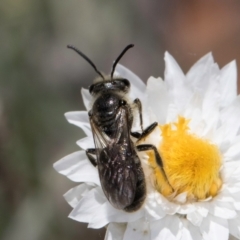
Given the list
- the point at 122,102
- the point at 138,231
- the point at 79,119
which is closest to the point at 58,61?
the point at 79,119

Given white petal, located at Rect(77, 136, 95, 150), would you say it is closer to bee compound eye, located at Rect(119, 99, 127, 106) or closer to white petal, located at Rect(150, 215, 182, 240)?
bee compound eye, located at Rect(119, 99, 127, 106)

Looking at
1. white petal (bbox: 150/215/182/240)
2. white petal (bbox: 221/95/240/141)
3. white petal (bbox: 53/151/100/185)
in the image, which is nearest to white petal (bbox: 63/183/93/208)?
white petal (bbox: 53/151/100/185)

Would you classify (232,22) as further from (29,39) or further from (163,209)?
(163,209)

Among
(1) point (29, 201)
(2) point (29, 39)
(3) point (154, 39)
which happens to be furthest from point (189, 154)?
(3) point (154, 39)

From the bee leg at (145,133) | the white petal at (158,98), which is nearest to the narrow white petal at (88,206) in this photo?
the bee leg at (145,133)

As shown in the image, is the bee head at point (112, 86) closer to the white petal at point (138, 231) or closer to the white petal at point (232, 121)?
the white petal at point (232, 121)

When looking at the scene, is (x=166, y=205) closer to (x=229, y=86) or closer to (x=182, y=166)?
(x=182, y=166)
